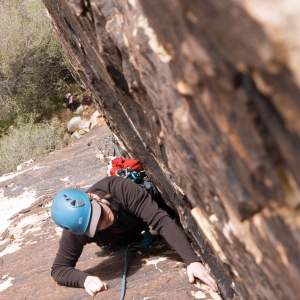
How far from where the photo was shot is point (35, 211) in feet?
19.5

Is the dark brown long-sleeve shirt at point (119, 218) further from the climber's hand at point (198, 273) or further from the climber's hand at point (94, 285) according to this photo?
the climber's hand at point (198, 273)

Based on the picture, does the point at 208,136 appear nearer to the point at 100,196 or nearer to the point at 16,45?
the point at 100,196

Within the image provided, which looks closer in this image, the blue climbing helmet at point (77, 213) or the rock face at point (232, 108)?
the rock face at point (232, 108)

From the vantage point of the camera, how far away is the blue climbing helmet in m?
3.34

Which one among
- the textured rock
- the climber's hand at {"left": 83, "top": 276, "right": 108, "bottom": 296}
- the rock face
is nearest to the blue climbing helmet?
the climber's hand at {"left": 83, "top": 276, "right": 108, "bottom": 296}

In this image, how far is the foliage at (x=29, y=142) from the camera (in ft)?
50.0

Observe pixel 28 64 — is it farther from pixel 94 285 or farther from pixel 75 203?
pixel 94 285

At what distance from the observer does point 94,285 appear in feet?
11.5

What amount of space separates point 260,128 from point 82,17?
173 centimetres

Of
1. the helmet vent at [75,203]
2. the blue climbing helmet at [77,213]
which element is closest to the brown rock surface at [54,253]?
the blue climbing helmet at [77,213]

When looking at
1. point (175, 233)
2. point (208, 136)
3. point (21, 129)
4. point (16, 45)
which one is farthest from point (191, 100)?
point (16, 45)

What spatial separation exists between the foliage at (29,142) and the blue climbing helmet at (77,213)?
40.2 feet

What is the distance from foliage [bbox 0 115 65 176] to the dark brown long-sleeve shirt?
39.3ft

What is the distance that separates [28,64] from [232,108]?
64.7 ft
